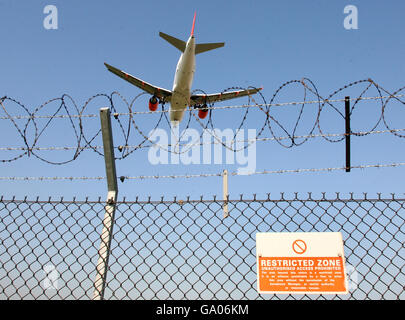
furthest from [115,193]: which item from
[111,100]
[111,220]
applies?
[111,100]

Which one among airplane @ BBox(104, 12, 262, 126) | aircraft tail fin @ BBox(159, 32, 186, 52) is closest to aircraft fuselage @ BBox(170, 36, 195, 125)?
airplane @ BBox(104, 12, 262, 126)

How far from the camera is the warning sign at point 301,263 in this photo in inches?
86.0

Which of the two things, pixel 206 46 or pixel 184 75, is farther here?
pixel 206 46

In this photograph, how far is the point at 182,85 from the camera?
31.4 m

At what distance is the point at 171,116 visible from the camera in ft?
109

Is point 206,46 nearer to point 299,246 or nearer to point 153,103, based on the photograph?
point 153,103

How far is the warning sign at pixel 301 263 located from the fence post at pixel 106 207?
1.27m

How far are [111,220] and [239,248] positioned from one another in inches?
43.5

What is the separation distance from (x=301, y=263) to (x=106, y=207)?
5.48 feet

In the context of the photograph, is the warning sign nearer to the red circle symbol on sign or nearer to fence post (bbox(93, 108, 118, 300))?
the red circle symbol on sign

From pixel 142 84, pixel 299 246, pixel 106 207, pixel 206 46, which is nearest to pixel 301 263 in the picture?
pixel 299 246

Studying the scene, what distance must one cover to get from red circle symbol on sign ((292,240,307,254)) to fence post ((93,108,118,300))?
4.71 ft
